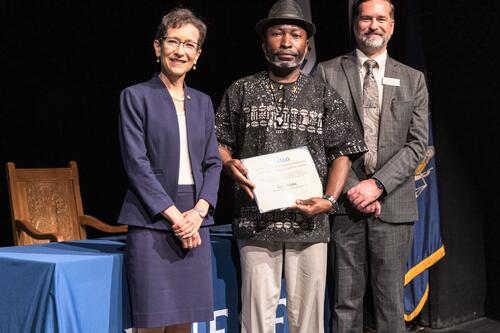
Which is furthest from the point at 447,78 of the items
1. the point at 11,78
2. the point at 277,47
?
the point at 11,78

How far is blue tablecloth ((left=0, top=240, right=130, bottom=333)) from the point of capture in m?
2.37

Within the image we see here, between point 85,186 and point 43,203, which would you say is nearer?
point 43,203

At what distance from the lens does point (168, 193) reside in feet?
7.91

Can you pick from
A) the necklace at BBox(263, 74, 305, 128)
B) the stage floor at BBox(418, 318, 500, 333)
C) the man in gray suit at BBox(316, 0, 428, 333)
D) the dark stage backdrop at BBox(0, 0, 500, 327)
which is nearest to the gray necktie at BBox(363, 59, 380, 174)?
the man in gray suit at BBox(316, 0, 428, 333)

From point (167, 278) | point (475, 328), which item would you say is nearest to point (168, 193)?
point (167, 278)

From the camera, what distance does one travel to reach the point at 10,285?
2523 millimetres

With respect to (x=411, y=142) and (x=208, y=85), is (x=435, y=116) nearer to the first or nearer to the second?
(x=411, y=142)

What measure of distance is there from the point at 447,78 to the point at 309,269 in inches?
97.8

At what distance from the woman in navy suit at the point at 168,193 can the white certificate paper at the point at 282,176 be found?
18cm

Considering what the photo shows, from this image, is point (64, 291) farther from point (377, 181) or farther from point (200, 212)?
point (377, 181)

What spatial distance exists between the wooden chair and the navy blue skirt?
1879 millimetres

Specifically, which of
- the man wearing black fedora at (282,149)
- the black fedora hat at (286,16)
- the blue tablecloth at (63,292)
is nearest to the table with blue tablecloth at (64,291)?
the blue tablecloth at (63,292)

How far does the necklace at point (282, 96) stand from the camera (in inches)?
106

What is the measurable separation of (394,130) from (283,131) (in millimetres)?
Result: 594
